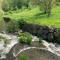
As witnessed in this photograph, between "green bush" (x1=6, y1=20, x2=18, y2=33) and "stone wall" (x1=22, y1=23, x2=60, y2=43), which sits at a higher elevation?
"stone wall" (x1=22, y1=23, x2=60, y2=43)

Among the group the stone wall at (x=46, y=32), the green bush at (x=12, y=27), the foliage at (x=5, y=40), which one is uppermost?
the foliage at (x=5, y=40)

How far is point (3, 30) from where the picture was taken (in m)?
40.9

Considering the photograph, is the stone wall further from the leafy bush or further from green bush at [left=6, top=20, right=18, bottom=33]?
the leafy bush

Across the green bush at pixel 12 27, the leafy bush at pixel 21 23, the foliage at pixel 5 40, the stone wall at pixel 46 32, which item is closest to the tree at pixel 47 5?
the leafy bush at pixel 21 23

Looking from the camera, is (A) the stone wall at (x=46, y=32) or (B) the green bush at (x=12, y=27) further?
(B) the green bush at (x=12, y=27)

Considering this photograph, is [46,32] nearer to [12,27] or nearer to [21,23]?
[12,27]

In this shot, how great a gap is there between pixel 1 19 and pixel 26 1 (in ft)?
95.6

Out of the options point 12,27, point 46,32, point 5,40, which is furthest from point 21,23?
point 5,40

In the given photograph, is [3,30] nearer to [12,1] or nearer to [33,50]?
[33,50]

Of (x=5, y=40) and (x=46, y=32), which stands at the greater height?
(x=5, y=40)

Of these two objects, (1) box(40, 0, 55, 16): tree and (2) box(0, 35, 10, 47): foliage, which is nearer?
(2) box(0, 35, 10, 47): foliage

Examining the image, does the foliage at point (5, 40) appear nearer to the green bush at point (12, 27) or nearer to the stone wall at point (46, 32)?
the stone wall at point (46, 32)

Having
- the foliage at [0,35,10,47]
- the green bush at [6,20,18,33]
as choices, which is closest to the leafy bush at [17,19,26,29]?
the green bush at [6,20,18,33]

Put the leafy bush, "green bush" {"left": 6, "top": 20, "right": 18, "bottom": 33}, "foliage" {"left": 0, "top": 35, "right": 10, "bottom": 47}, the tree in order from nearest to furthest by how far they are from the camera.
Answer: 1. "foliage" {"left": 0, "top": 35, "right": 10, "bottom": 47}
2. "green bush" {"left": 6, "top": 20, "right": 18, "bottom": 33}
3. the leafy bush
4. the tree
